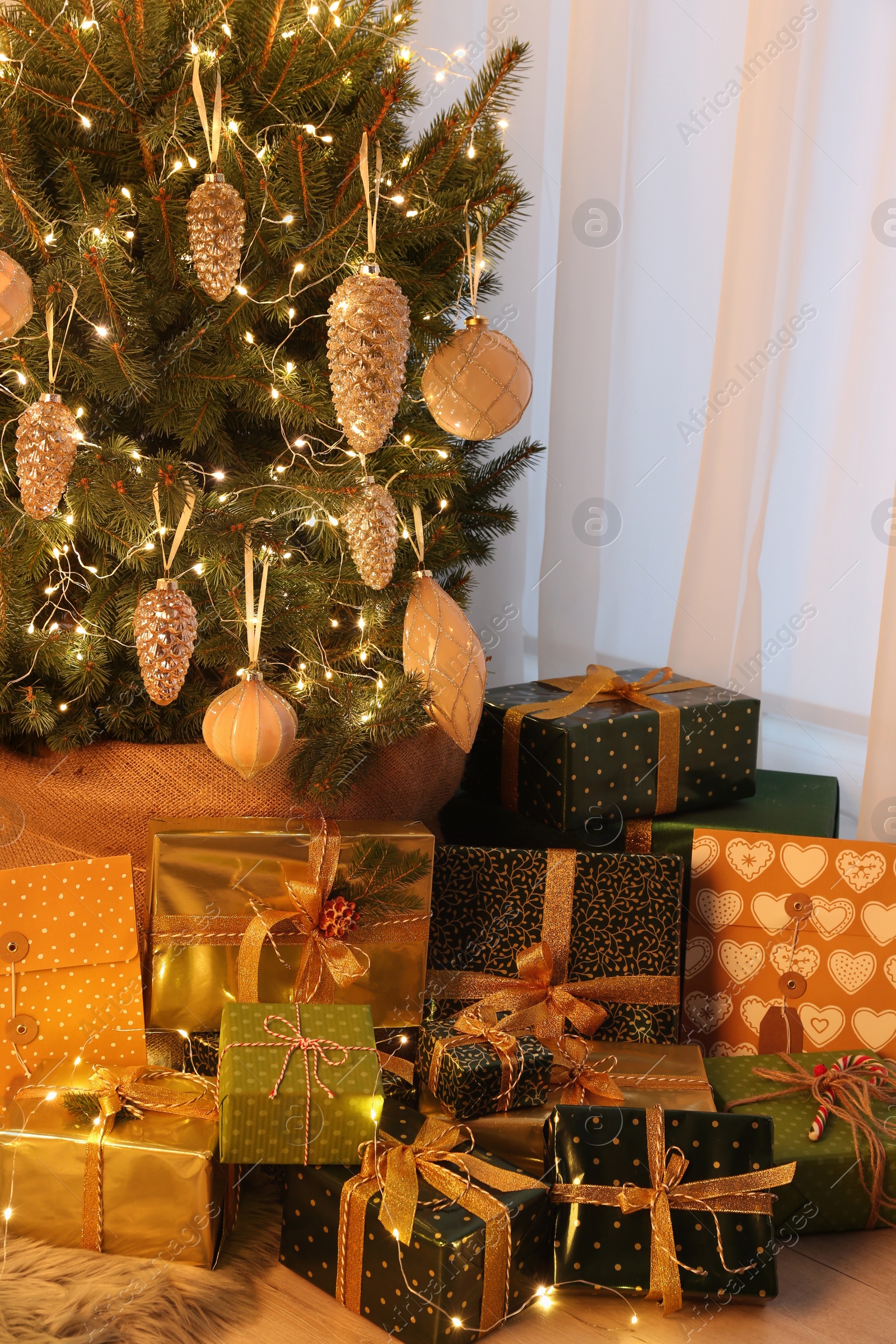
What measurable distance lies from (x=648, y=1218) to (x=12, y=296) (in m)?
0.94

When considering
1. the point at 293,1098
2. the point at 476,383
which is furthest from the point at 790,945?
the point at 476,383

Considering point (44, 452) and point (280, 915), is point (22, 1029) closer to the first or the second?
point (280, 915)

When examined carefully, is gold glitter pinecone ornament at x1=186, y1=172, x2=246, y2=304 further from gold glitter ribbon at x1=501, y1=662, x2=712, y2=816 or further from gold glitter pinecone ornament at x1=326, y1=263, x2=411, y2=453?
gold glitter ribbon at x1=501, y1=662, x2=712, y2=816

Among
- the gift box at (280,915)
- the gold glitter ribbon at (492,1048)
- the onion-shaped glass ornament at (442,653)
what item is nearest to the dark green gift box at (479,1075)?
the gold glitter ribbon at (492,1048)

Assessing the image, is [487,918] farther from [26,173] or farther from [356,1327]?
[26,173]

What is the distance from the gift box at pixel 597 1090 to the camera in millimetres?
1077

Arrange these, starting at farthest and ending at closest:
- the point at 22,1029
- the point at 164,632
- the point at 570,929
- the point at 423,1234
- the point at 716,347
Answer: the point at 716,347, the point at 570,929, the point at 22,1029, the point at 164,632, the point at 423,1234

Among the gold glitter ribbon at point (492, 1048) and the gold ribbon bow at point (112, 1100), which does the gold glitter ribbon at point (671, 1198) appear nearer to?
the gold glitter ribbon at point (492, 1048)

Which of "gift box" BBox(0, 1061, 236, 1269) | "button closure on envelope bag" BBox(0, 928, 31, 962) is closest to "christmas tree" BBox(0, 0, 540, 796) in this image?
"button closure on envelope bag" BBox(0, 928, 31, 962)

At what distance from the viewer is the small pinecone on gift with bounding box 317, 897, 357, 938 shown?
Answer: 3.71ft

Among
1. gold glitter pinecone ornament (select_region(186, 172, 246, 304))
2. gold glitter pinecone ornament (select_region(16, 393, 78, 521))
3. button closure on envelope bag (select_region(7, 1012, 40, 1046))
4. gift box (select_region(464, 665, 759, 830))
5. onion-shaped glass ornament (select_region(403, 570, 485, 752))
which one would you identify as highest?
gold glitter pinecone ornament (select_region(186, 172, 246, 304))

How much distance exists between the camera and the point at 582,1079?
114 centimetres

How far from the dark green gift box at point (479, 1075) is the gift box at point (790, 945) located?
287mm

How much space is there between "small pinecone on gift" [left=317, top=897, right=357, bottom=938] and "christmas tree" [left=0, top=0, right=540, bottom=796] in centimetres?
13
